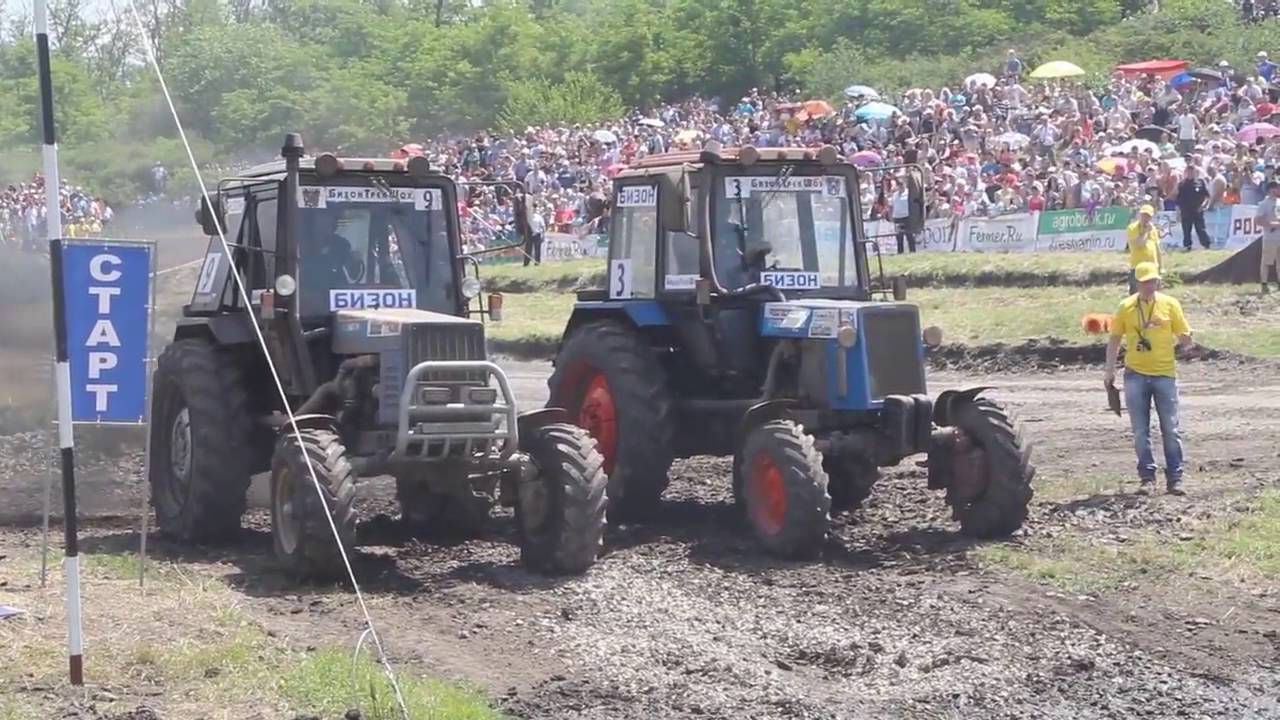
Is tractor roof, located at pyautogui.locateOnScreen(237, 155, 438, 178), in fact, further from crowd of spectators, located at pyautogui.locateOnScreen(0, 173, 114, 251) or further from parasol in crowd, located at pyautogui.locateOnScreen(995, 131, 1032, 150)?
parasol in crowd, located at pyautogui.locateOnScreen(995, 131, 1032, 150)

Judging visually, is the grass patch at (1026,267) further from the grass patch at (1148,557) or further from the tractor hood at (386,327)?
the tractor hood at (386,327)

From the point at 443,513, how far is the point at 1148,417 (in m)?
4.96

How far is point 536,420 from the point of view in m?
10.5

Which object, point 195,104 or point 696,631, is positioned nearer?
point 696,631

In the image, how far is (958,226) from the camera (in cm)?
2664

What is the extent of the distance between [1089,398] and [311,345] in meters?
9.03

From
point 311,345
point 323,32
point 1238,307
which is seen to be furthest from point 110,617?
point 323,32

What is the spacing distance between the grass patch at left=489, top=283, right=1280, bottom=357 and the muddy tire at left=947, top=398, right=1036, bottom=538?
8810mm

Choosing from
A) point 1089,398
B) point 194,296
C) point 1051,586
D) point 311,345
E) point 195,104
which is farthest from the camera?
point 195,104

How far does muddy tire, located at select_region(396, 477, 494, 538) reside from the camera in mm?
11617

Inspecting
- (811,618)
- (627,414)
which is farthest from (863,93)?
(811,618)

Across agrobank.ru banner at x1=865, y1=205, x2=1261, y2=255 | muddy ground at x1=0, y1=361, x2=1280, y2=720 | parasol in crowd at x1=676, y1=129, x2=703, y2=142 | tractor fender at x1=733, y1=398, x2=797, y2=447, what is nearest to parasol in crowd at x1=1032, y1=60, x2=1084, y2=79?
parasol in crowd at x1=676, y1=129, x2=703, y2=142

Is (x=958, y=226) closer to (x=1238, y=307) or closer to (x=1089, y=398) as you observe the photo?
(x=1238, y=307)

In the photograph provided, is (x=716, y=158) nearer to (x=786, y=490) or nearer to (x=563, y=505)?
(x=786, y=490)
